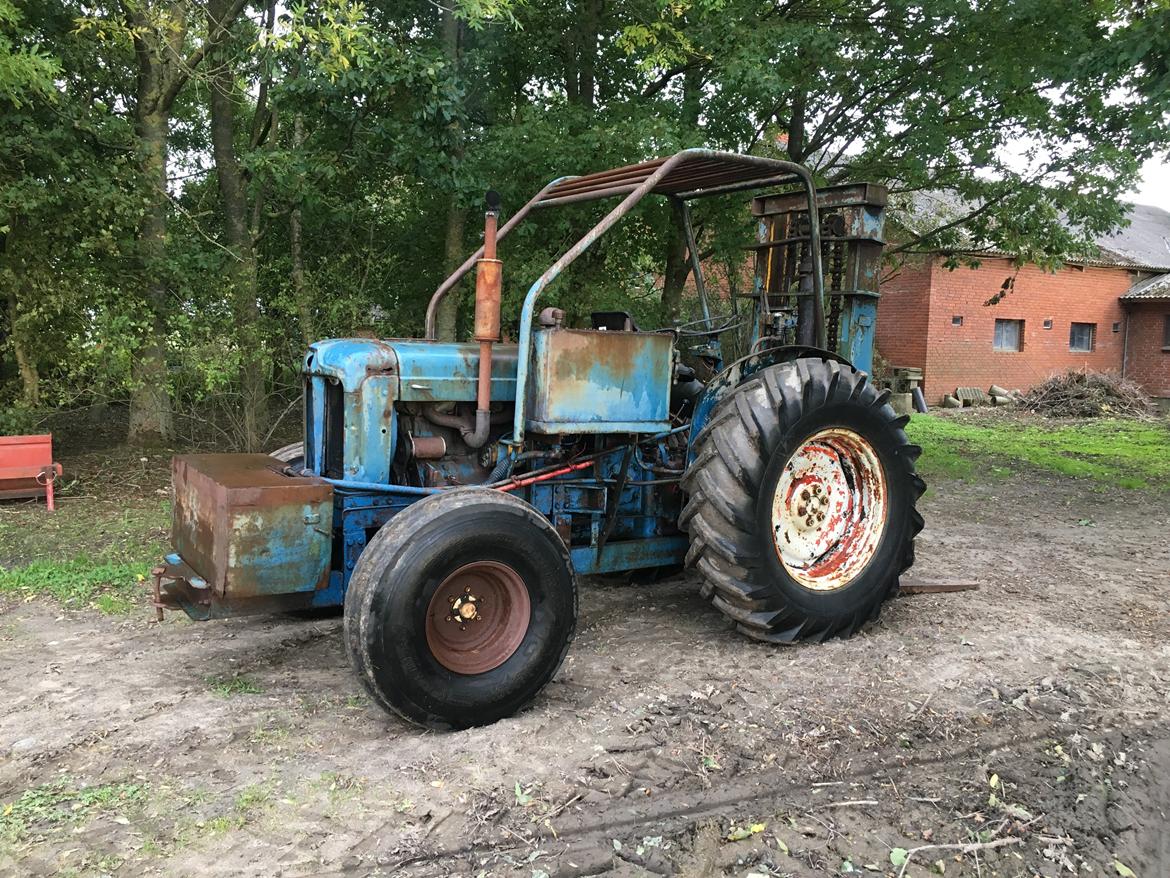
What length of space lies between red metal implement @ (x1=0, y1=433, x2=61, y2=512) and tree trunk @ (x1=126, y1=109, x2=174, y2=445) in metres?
1.06

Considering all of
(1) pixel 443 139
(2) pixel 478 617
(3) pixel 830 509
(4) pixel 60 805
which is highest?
(1) pixel 443 139

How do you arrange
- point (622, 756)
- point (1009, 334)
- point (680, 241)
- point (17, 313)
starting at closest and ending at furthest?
point (622, 756) < point (17, 313) < point (680, 241) < point (1009, 334)

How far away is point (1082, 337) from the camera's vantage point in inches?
938

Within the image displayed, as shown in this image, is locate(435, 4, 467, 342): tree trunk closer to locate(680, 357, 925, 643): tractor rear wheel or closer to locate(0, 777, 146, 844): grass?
locate(680, 357, 925, 643): tractor rear wheel

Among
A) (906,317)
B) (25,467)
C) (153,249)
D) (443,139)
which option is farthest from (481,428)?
(906,317)

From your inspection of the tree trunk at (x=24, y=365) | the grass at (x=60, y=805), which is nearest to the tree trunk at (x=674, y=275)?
the tree trunk at (x=24, y=365)

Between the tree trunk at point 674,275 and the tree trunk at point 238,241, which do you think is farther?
the tree trunk at point 674,275

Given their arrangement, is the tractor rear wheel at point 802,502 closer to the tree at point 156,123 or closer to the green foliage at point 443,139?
the green foliage at point 443,139

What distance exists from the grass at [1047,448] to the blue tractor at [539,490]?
5.87m

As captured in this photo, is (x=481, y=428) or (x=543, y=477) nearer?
(x=481, y=428)

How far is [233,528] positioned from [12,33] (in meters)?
7.16

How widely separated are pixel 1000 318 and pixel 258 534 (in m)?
21.8

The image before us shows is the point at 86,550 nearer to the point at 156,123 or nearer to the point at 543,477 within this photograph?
the point at 543,477

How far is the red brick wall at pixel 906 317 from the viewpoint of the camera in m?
20.2
